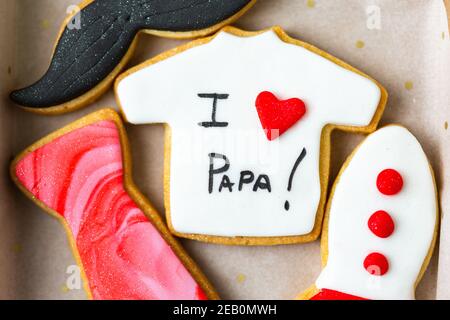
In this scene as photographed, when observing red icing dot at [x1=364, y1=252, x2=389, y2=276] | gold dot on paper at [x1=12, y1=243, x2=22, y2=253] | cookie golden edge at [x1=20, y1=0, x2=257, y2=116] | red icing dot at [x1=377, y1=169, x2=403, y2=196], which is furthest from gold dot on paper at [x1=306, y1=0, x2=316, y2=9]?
gold dot on paper at [x1=12, y1=243, x2=22, y2=253]

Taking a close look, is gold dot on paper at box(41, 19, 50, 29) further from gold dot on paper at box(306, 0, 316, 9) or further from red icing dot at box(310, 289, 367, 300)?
red icing dot at box(310, 289, 367, 300)

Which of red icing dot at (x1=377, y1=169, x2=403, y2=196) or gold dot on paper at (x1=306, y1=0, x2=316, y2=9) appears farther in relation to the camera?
gold dot on paper at (x1=306, y1=0, x2=316, y2=9)

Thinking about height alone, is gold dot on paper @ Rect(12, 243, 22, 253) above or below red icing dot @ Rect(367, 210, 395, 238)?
below

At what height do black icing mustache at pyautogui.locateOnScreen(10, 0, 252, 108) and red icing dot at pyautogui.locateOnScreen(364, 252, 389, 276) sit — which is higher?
black icing mustache at pyautogui.locateOnScreen(10, 0, 252, 108)

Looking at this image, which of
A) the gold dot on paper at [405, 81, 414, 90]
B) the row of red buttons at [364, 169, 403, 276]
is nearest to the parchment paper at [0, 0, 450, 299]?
the gold dot on paper at [405, 81, 414, 90]

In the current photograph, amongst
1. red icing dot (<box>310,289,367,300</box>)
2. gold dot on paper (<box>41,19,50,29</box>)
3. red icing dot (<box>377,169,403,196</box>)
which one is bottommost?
red icing dot (<box>310,289,367,300</box>)

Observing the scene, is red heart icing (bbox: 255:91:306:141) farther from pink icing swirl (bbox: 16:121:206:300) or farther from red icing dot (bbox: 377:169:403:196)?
pink icing swirl (bbox: 16:121:206:300)

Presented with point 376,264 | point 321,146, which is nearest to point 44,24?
point 321,146
